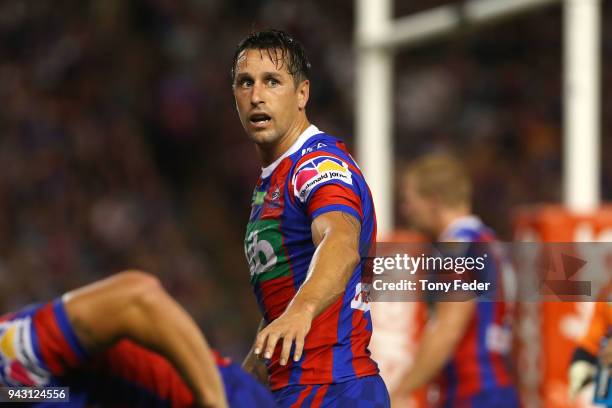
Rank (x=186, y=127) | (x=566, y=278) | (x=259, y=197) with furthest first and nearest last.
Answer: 1. (x=186, y=127)
2. (x=566, y=278)
3. (x=259, y=197)

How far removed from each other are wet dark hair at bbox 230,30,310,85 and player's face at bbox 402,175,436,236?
8.26 feet

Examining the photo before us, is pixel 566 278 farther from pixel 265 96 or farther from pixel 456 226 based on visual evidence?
pixel 265 96

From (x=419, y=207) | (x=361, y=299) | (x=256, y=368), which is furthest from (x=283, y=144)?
(x=419, y=207)

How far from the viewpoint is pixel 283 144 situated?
3.23 m

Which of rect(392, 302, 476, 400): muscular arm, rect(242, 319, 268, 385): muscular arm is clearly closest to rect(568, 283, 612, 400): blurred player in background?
rect(392, 302, 476, 400): muscular arm

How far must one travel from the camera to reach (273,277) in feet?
10.5

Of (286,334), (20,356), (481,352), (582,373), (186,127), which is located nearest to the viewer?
(286,334)

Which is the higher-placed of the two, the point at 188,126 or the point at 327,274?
the point at 188,126

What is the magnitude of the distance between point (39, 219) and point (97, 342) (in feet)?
24.6

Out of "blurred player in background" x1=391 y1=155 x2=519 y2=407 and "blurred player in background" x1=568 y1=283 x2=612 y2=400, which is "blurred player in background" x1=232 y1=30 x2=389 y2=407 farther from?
"blurred player in background" x1=391 y1=155 x2=519 y2=407

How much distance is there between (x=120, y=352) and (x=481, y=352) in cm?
221

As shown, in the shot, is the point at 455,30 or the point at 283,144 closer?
the point at 283,144

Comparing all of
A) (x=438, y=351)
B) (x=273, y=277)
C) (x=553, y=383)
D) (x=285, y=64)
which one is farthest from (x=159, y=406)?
(x=553, y=383)

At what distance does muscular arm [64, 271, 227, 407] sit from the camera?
3.41 meters
